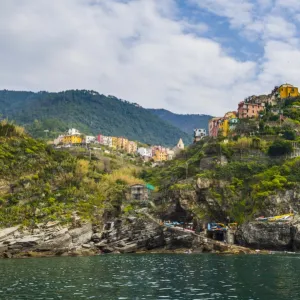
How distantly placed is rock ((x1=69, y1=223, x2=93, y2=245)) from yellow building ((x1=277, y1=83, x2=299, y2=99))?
3391 inches

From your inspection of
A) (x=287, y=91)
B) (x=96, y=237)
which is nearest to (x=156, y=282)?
(x=96, y=237)

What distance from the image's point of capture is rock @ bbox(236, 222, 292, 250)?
79812mm

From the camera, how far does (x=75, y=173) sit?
104062 mm

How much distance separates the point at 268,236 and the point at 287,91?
74.1 meters

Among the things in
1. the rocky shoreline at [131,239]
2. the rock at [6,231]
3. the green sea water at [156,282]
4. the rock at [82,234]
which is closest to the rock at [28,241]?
the rocky shoreline at [131,239]

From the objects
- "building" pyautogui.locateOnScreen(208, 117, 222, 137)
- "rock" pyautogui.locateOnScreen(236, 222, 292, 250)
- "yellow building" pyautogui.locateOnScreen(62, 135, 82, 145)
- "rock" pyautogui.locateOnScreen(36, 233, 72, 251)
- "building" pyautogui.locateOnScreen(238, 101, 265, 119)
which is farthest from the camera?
"yellow building" pyautogui.locateOnScreen(62, 135, 82, 145)

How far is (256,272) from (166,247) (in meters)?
41.7

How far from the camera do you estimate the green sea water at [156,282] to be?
3222cm

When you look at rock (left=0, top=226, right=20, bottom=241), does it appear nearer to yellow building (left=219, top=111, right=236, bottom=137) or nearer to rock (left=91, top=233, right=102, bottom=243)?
rock (left=91, top=233, right=102, bottom=243)

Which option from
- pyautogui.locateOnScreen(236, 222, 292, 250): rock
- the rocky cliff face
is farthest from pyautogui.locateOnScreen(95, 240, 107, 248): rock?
the rocky cliff face

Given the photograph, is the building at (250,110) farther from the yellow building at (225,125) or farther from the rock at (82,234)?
the rock at (82,234)

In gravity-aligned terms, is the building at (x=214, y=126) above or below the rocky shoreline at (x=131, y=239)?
above

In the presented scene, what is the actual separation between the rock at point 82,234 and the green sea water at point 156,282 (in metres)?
29.2

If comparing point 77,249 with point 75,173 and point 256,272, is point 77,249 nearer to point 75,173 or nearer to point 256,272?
point 75,173
